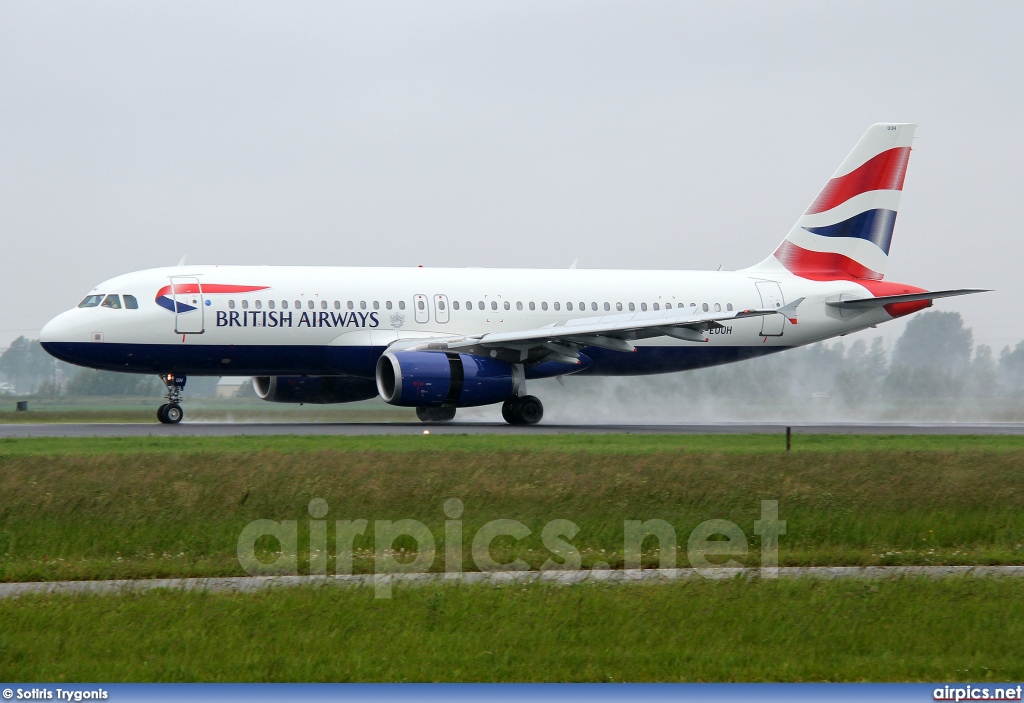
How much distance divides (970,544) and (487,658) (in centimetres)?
774

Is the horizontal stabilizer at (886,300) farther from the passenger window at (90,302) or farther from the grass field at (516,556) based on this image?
the passenger window at (90,302)

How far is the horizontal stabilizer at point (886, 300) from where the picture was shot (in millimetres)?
31597

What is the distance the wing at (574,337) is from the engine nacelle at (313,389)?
3506 mm

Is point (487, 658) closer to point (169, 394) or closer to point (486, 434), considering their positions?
point (486, 434)

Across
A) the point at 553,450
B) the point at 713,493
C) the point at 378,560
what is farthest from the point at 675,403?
the point at 378,560

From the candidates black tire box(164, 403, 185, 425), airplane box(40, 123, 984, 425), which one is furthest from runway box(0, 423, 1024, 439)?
black tire box(164, 403, 185, 425)

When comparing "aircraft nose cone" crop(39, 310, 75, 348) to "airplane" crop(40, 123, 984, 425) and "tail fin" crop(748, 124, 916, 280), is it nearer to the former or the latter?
"airplane" crop(40, 123, 984, 425)

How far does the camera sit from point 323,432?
89.1 ft

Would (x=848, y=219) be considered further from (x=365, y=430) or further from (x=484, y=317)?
(x=365, y=430)

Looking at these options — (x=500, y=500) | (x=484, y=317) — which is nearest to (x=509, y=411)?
(x=484, y=317)

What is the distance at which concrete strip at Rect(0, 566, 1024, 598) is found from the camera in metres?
10.4

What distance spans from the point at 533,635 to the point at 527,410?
74.7ft

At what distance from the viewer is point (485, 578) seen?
10859mm

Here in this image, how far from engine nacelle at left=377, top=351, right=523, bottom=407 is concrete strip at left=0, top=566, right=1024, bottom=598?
1712 cm
